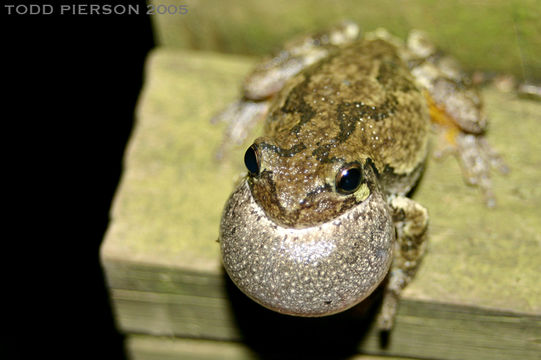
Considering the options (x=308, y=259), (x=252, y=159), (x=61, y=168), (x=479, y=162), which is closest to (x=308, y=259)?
(x=308, y=259)

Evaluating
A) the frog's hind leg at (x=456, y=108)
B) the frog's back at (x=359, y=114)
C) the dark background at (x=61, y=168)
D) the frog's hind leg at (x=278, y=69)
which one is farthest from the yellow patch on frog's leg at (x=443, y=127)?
the dark background at (x=61, y=168)

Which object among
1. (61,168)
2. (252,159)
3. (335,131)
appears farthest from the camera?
(61,168)

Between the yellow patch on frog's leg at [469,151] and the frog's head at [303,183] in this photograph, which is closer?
the frog's head at [303,183]

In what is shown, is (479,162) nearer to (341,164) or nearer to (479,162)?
(479,162)

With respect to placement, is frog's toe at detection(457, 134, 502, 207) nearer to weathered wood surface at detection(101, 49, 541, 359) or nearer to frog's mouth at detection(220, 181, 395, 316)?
weathered wood surface at detection(101, 49, 541, 359)

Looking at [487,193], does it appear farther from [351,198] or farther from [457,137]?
[351,198]

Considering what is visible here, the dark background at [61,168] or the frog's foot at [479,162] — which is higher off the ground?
the frog's foot at [479,162]

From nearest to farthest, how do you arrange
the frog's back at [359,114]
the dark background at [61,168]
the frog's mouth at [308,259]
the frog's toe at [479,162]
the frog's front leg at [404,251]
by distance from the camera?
1. the frog's mouth at [308,259]
2. the frog's back at [359,114]
3. the frog's front leg at [404,251]
4. the frog's toe at [479,162]
5. the dark background at [61,168]

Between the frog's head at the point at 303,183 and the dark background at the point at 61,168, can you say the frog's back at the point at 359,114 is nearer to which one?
the frog's head at the point at 303,183
